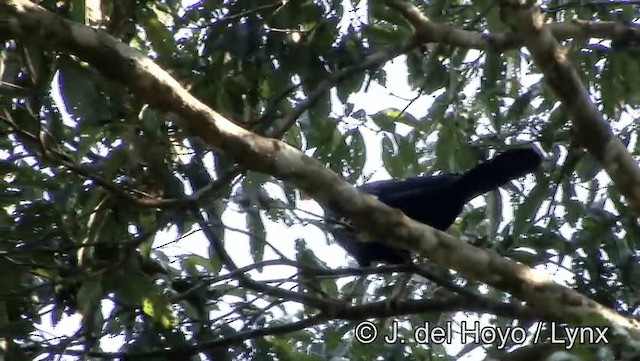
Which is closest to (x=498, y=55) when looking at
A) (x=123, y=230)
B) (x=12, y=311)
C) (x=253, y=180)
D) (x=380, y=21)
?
(x=380, y=21)

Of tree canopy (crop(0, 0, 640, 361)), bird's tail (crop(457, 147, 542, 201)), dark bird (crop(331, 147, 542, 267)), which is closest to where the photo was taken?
tree canopy (crop(0, 0, 640, 361))

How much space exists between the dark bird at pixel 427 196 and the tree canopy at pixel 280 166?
0.36 feet

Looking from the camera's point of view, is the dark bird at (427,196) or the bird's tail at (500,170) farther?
the dark bird at (427,196)

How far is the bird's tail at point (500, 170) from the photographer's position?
3.69m

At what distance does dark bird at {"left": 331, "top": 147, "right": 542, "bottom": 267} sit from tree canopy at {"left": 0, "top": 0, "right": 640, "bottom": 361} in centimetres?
11

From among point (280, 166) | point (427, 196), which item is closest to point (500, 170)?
point (427, 196)

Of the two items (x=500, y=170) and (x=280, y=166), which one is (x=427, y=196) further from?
(x=280, y=166)

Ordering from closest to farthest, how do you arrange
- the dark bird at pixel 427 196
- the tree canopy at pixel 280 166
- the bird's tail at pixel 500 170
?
the tree canopy at pixel 280 166 < the bird's tail at pixel 500 170 < the dark bird at pixel 427 196

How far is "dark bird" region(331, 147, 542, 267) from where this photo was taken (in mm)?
3900

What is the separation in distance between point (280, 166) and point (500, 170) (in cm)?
140

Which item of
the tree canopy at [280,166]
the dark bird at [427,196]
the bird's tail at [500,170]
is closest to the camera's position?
the tree canopy at [280,166]

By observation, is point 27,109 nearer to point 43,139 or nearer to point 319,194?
point 43,139

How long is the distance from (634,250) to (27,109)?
6.93 ft

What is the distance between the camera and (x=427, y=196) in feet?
13.6
